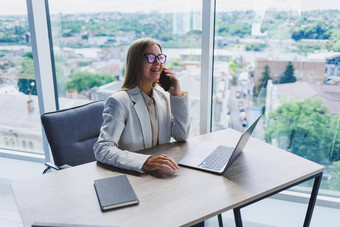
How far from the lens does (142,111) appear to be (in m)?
1.81

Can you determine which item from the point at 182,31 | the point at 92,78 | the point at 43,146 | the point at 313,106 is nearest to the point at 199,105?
the point at 182,31

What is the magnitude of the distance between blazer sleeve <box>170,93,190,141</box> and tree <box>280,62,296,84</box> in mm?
871

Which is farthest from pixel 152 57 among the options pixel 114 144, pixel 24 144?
pixel 24 144

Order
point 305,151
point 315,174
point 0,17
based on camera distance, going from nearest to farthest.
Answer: point 315,174, point 305,151, point 0,17

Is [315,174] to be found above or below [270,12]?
below

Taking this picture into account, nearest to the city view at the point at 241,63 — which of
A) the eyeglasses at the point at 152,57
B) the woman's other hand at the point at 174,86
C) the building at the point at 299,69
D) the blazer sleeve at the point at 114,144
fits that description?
→ the building at the point at 299,69

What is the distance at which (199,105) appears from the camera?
2.56 m

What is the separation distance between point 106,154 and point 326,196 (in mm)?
1857

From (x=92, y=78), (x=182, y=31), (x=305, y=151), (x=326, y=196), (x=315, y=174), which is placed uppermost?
(x=182, y=31)

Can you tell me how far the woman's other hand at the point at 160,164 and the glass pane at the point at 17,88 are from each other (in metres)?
2.11

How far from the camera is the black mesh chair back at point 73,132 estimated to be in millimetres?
1939

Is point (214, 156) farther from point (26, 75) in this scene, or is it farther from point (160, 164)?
point (26, 75)

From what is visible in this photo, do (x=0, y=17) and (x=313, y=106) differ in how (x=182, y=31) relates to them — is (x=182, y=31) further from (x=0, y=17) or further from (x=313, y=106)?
(x=0, y=17)

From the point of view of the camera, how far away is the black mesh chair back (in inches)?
76.4
